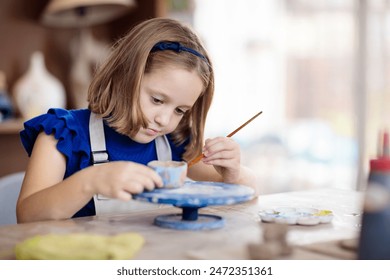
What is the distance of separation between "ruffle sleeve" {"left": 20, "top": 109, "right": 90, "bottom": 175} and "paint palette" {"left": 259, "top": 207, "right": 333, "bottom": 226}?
446mm

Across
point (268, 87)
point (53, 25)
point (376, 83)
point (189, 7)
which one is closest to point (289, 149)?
point (268, 87)

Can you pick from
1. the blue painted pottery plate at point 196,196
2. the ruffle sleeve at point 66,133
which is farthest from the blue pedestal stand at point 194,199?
the ruffle sleeve at point 66,133

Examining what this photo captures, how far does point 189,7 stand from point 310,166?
1.06m

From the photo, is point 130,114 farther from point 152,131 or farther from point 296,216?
point 296,216

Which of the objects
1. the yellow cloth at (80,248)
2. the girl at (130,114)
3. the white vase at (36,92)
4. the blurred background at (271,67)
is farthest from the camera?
the blurred background at (271,67)

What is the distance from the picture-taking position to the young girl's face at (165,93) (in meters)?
1.27

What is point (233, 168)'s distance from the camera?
4.37 feet

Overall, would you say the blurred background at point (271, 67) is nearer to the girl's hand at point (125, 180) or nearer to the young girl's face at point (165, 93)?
the young girl's face at point (165, 93)

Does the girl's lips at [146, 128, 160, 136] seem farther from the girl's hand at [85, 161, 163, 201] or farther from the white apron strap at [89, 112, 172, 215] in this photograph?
the girl's hand at [85, 161, 163, 201]

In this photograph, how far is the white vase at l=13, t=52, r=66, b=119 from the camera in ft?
8.77

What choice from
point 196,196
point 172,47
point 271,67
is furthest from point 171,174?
point 271,67

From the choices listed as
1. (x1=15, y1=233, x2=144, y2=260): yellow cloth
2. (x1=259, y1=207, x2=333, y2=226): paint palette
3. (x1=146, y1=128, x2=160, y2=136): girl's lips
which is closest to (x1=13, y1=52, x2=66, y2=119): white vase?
(x1=146, y1=128, x2=160, y2=136): girl's lips

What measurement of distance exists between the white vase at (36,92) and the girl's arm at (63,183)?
1474 millimetres

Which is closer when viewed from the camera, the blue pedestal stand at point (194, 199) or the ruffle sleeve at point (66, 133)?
the blue pedestal stand at point (194, 199)
